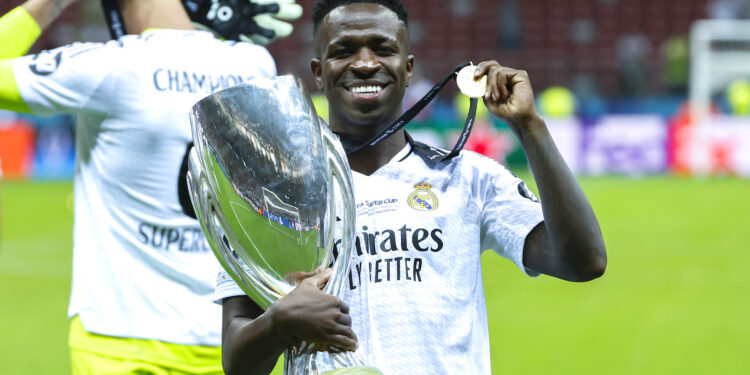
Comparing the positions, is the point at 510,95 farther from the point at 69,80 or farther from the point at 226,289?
the point at 69,80

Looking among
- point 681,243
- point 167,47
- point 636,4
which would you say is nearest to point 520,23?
point 636,4

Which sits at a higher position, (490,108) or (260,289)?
(490,108)

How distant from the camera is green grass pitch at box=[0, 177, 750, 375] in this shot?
649 centimetres

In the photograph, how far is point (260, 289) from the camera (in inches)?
64.2

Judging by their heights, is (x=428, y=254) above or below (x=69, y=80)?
below

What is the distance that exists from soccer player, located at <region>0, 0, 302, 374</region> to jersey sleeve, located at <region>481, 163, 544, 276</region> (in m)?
0.88

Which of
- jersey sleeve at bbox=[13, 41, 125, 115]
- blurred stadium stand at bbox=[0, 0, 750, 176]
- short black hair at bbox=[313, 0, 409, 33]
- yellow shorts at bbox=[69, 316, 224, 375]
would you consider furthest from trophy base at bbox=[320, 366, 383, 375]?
blurred stadium stand at bbox=[0, 0, 750, 176]

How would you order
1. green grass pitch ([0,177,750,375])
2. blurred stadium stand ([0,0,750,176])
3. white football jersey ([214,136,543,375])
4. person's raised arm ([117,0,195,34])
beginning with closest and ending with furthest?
1. white football jersey ([214,136,543,375])
2. person's raised arm ([117,0,195,34])
3. green grass pitch ([0,177,750,375])
4. blurred stadium stand ([0,0,750,176])

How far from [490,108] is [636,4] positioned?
2709cm

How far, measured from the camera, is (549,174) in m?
1.70

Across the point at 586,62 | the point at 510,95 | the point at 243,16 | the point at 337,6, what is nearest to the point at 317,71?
the point at 337,6

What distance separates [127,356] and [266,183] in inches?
39.2

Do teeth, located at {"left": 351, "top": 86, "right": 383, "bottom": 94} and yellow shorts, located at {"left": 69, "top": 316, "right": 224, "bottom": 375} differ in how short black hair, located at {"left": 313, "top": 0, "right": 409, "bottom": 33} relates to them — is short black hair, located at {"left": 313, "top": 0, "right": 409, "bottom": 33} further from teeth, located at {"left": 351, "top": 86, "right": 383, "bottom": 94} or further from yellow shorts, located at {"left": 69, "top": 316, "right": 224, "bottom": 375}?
yellow shorts, located at {"left": 69, "top": 316, "right": 224, "bottom": 375}

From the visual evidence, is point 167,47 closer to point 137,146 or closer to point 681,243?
point 137,146
